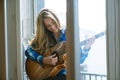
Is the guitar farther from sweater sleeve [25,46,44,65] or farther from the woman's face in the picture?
the woman's face

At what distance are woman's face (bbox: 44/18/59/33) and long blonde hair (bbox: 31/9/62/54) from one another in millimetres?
47

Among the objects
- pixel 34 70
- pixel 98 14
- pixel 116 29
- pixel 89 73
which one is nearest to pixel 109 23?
pixel 116 29

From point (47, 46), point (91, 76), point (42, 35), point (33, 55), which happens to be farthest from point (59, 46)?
point (91, 76)

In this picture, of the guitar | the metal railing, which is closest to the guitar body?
the guitar

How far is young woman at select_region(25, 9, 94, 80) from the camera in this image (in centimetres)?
293

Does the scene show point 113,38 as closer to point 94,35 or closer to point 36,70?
point 94,35

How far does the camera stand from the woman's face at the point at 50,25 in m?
2.98

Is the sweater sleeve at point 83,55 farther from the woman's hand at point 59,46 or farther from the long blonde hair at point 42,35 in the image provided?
the long blonde hair at point 42,35

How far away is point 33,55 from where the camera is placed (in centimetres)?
317

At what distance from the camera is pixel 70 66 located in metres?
2.69

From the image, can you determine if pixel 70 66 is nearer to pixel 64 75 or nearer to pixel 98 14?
pixel 64 75

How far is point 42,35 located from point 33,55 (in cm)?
35
